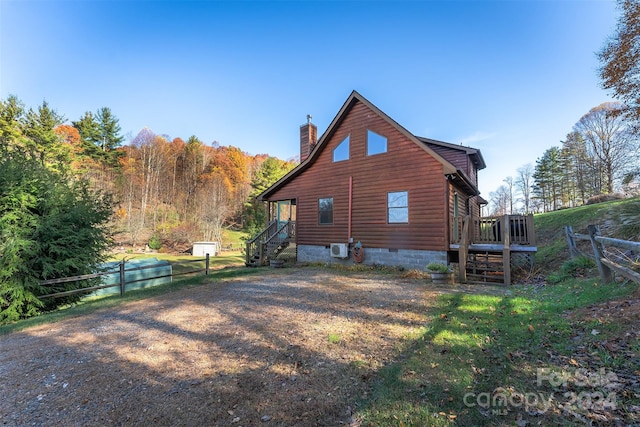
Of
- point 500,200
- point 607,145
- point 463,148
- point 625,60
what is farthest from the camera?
point 500,200

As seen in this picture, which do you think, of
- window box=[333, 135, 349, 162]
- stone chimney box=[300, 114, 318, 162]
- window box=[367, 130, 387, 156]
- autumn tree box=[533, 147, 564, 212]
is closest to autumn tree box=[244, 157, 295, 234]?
stone chimney box=[300, 114, 318, 162]

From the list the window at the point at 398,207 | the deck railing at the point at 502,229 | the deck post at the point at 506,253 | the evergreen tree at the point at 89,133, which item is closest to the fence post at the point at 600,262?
the deck post at the point at 506,253

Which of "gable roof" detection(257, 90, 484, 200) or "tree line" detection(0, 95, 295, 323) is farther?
"gable roof" detection(257, 90, 484, 200)

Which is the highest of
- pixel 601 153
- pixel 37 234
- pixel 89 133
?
pixel 89 133

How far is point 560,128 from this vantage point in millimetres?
29891

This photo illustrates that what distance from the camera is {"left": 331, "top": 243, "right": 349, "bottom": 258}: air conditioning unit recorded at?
12188 millimetres

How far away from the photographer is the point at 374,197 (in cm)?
1182

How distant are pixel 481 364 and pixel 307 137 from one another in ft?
47.6

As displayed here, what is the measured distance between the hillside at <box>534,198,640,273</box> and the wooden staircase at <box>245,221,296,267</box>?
1107 centimetres

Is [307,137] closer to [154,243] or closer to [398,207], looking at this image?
[398,207]

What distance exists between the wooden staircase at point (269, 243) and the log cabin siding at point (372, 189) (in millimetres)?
988

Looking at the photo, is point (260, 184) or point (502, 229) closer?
point (502, 229)

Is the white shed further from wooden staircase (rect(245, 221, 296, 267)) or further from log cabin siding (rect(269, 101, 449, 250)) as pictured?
log cabin siding (rect(269, 101, 449, 250))

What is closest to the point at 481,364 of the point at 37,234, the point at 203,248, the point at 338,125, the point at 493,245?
the point at 493,245
